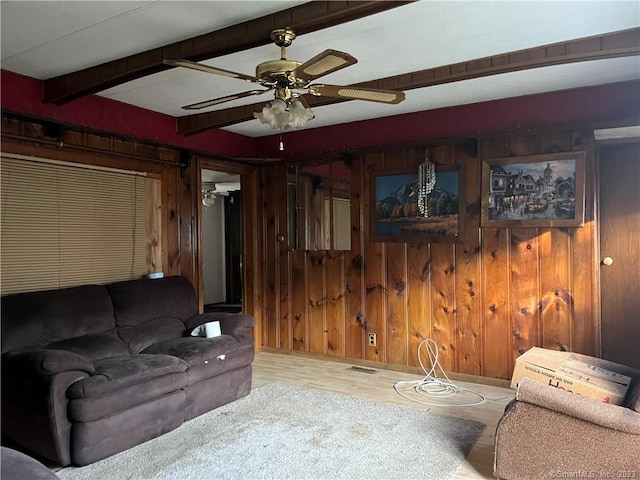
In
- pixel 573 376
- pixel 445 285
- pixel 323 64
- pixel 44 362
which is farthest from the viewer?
pixel 445 285

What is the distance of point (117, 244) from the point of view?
3.86 m

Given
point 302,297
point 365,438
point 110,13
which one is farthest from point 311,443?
point 110,13

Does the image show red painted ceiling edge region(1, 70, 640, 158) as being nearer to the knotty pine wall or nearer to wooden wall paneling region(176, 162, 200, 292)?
the knotty pine wall

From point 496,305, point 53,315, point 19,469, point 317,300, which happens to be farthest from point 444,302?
point 19,469

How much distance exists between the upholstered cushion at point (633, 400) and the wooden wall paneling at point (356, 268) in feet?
8.17

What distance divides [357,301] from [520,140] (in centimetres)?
210

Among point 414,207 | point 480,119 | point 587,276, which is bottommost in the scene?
point 587,276

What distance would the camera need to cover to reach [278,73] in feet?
7.54

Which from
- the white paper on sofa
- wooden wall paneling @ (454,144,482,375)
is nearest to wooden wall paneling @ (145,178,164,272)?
the white paper on sofa

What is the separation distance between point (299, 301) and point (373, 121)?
2.04 m

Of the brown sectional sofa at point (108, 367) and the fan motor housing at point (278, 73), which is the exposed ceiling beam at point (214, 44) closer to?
the fan motor housing at point (278, 73)

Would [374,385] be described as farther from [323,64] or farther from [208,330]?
[323,64]

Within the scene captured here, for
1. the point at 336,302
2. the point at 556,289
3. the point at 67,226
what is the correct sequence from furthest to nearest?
1. the point at 336,302
2. the point at 556,289
3. the point at 67,226

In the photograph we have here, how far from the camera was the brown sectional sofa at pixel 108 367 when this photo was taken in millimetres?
2500
